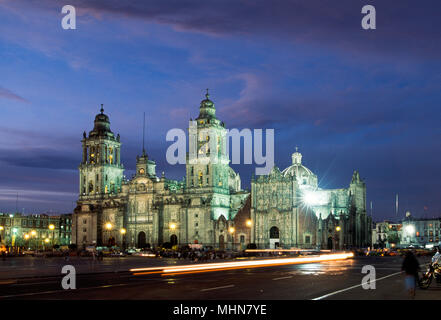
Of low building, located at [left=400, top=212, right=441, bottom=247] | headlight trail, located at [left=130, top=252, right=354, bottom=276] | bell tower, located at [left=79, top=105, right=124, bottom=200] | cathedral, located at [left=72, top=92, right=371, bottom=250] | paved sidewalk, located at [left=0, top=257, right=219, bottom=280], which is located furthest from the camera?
low building, located at [left=400, top=212, right=441, bottom=247]

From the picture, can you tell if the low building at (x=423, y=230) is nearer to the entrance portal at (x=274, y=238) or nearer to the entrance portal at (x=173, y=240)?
the entrance portal at (x=274, y=238)

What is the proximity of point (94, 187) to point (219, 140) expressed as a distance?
33022 millimetres

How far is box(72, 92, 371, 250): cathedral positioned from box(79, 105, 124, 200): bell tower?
0.22 m

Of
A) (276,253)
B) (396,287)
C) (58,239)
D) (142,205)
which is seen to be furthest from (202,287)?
(58,239)

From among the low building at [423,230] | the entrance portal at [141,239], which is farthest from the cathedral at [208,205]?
the low building at [423,230]

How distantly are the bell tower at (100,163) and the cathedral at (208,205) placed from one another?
0.73 feet

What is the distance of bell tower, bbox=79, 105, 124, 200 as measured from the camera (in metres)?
122

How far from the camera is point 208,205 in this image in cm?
10406

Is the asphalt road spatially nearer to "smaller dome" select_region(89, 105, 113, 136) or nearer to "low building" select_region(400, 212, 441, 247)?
"smaller dome" select_region(89, 105, 113, 136)

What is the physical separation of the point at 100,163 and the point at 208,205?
31483mm

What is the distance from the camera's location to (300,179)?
116 meters

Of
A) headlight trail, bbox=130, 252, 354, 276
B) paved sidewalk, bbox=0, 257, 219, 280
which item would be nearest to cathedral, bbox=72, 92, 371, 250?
headlight trail, bbox=130, 252, 354, 276

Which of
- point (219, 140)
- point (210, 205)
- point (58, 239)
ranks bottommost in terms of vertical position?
point (58, 239)
